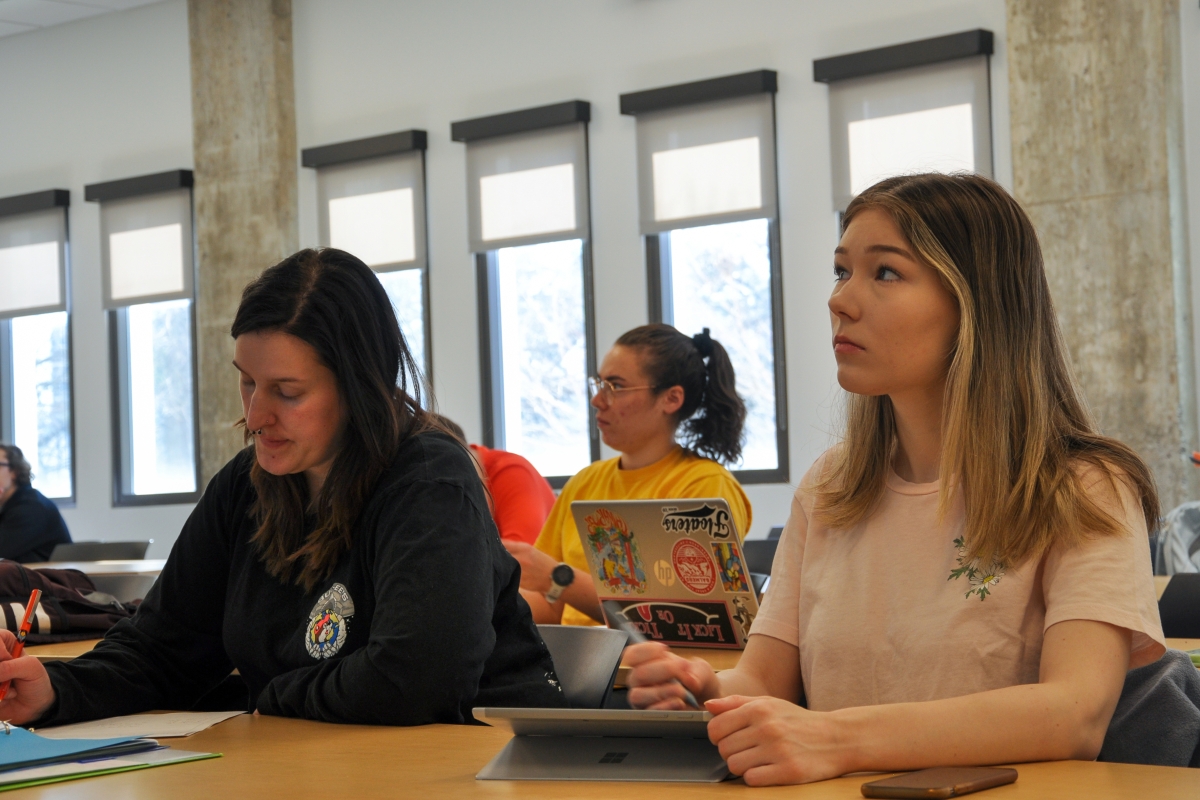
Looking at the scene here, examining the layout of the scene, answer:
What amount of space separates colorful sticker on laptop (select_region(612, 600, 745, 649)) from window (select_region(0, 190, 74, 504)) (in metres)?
7.26

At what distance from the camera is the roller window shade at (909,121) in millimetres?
5922

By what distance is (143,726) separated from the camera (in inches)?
67.7

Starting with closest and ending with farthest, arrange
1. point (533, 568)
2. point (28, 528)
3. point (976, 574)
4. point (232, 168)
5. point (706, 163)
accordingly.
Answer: point (976, 574), point (533, 568), point (28, 528), point (706, 163), point (232, 168)

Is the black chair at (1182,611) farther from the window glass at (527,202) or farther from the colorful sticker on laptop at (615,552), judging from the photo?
the window glass at (527,202)

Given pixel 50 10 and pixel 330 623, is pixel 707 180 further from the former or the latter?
pixel 330 623

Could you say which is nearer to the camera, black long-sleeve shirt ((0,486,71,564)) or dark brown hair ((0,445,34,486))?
black long-sleeve shirt ((0,486,71,564))

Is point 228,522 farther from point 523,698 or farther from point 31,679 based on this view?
point 523,698

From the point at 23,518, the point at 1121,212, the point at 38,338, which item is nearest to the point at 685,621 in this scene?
the point at 1121,212

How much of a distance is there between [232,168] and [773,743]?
24.5ft

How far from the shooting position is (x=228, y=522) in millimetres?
1979

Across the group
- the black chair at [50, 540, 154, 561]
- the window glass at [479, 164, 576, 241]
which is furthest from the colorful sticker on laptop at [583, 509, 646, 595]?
the window glass at [479, 164, 576, 241]

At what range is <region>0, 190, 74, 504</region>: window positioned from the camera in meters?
8.91

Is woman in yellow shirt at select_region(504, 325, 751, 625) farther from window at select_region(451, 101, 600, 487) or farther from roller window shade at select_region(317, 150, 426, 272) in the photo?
roller window shade at select_region(317, 150, 426, 272)

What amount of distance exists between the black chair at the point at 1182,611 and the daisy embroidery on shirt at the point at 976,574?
121 centimetres
